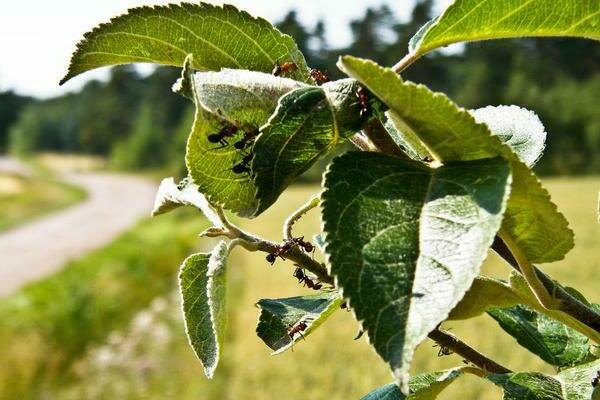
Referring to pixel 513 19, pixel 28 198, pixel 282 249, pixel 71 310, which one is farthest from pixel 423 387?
pixel 28 198

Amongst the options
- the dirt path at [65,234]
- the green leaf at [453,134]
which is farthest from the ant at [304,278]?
the dirt path at [65,234]

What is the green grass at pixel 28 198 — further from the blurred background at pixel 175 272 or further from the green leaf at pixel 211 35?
the green leaf at pixel 211 35

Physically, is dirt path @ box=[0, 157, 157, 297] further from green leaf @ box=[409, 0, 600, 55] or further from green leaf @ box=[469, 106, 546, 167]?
green leaf @ box=[409, 0, 600, 55]

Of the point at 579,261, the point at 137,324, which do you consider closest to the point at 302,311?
the point at 137,324

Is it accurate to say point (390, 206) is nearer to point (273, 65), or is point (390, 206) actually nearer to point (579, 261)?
point (273, 65)

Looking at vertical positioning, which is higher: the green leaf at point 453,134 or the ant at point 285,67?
the ant at point 285,67

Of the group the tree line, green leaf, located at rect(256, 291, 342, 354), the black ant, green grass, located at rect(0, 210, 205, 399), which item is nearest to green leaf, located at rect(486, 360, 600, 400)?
the black ant
